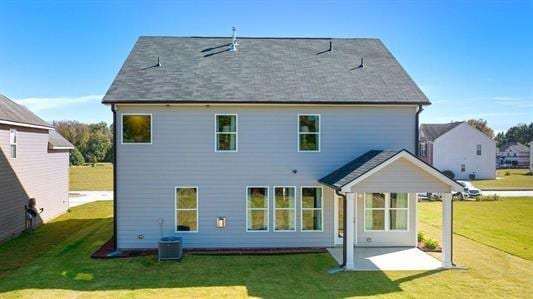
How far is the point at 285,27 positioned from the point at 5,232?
1578 cm

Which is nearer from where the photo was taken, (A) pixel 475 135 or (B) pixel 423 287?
(B) pixel 423 287

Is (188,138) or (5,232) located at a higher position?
(188,138)

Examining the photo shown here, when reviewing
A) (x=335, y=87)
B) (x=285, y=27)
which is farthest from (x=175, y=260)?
(x=285, y=27)

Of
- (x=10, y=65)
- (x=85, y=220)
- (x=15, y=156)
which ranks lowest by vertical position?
(x=85, y=220)

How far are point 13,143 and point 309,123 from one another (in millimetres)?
12593

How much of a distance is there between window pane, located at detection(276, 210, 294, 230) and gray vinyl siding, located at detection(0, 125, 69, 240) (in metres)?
10.9

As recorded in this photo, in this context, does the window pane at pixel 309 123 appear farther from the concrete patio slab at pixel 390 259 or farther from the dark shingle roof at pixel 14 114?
the dark shingle roof at pixel 14 114

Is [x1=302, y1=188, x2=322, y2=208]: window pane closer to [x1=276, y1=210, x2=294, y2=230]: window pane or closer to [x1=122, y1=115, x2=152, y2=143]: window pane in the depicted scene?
[x1=276, y1=210, x2=294, y2=230]: window pane

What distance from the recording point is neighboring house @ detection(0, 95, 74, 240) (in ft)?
52.6

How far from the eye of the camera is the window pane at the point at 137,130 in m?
13.8

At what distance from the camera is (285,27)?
20797 mm

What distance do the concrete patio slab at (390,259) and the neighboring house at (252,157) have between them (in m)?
0.56

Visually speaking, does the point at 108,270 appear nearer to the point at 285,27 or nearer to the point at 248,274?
the point at 248,274

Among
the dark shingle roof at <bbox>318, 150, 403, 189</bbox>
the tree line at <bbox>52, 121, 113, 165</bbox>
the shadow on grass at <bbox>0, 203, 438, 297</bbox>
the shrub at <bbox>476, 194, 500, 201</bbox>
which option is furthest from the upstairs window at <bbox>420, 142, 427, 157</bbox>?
the tree line at <bbox>52, 121, 113, 165</bbox>
